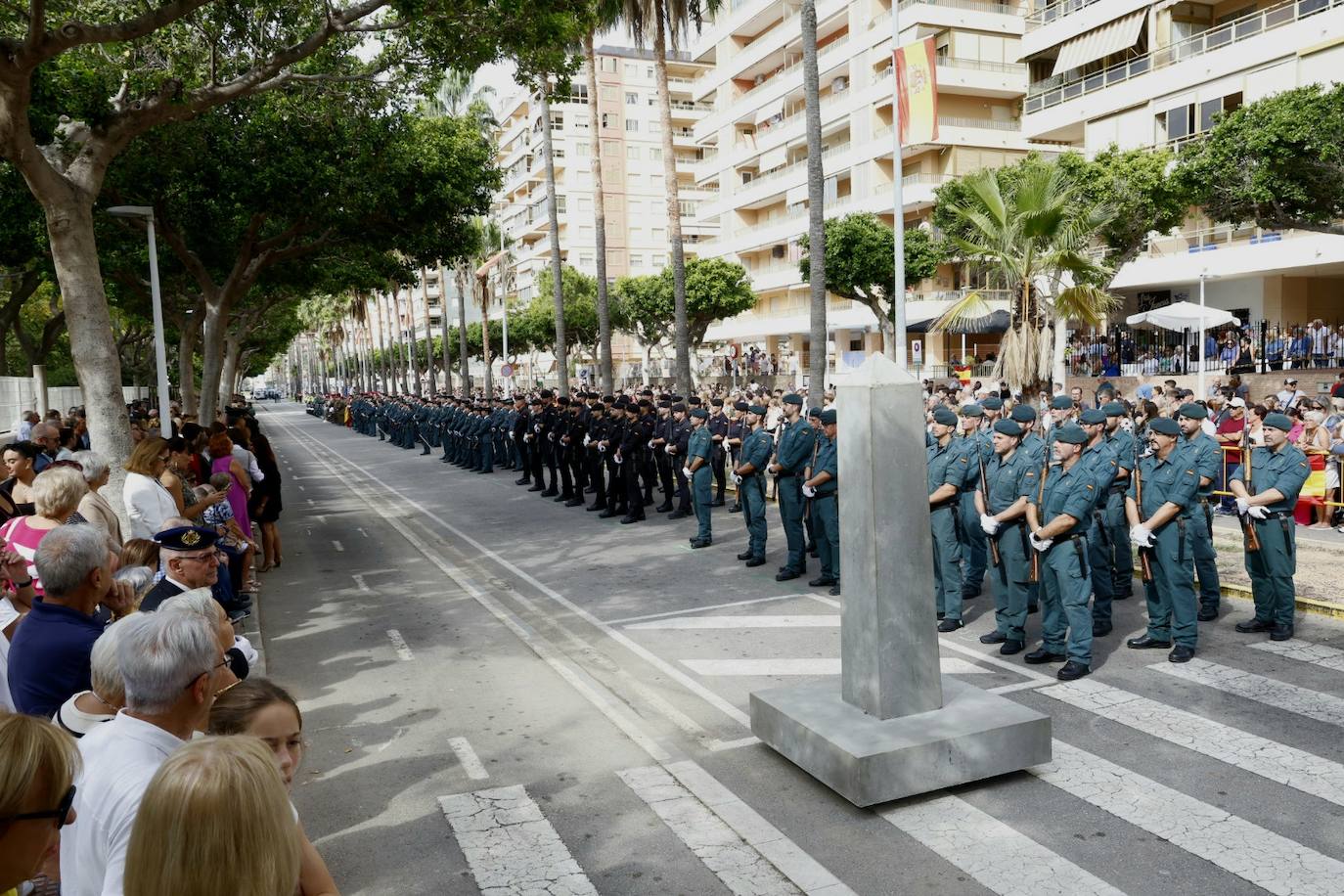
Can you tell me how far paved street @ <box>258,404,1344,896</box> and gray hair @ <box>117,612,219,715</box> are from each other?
216 centimetres

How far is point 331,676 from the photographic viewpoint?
26.7 ft

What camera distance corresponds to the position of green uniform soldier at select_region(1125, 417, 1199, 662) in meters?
7.77

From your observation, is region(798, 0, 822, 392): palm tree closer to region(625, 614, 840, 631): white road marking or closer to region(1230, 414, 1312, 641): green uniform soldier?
region(625, 614, 840, 631): white road marking

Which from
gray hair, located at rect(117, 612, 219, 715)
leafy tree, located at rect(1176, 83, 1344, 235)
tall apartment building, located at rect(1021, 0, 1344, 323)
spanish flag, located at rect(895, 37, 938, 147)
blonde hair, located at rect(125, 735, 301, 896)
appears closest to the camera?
blonde hair, located at rect(125, 735, 301, 896)

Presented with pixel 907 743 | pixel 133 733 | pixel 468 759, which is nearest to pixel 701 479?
pixel 468 759

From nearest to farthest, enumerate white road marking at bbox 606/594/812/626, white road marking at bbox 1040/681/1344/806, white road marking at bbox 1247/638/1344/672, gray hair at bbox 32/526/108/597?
1. gray hair at bbox 32/526/108/597
2. white road marking at bbox 1040/681/1344/806
3. white road marking at bbox 1247/638/1344/672
4. white road marking at bbox 606/594/812/626

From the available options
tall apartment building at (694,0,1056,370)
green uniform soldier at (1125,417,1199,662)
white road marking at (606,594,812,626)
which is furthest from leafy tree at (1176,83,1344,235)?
tall apartment building at (694,0,1056,370)

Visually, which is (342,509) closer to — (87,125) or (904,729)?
(87,125)

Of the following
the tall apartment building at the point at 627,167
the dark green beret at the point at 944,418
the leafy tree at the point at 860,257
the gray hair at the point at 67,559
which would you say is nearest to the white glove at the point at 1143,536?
the dark green beret at the point at 944,418

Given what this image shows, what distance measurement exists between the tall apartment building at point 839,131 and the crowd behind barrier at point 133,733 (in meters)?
35.1

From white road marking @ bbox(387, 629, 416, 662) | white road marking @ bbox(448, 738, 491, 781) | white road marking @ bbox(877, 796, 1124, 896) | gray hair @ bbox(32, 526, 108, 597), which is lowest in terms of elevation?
white road marking @ bbox(877, 796, 1124, 896)

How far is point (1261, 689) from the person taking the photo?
7086 mm

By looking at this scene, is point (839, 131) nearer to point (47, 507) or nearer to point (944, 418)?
point (944, 418)

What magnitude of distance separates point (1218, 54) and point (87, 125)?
29.7 metres
